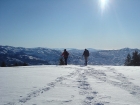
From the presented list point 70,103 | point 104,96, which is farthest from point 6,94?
point 104,96

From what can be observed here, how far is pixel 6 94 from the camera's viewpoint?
19.3 feet

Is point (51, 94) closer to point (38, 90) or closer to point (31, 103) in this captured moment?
point (38, 90)

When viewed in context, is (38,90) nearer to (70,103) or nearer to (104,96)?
(70,103)

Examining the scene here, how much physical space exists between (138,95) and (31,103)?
13.4 ft

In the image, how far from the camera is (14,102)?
5.06m

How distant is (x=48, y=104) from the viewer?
4984 mm

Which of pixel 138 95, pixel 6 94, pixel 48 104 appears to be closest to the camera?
pixel 48 104

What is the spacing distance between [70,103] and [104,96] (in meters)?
1.52

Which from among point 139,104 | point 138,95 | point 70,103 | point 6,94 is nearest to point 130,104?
point 139,104

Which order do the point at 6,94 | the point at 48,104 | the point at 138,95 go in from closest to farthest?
the point at 48,104, the point at 6,94, the point at 138,95

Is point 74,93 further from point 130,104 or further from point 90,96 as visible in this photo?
point 130,104

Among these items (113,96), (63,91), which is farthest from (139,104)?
(63,91)

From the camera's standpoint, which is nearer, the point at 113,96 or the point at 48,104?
the point at 48,104

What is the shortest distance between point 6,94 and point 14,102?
0.99 metres
